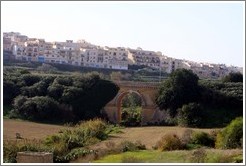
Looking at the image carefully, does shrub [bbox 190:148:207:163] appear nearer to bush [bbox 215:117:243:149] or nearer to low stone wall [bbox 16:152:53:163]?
bush [bbox 215:117:243:149]

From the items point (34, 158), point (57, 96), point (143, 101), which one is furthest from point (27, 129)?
point (34, 158)

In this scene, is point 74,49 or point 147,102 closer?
point 147,102

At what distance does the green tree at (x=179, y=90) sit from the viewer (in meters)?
28.4

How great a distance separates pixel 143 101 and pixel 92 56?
3303 centimetres

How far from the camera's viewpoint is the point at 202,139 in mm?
19031

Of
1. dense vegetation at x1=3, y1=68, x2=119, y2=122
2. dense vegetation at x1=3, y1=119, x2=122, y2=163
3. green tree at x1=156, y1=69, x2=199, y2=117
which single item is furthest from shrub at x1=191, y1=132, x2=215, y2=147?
dense vegetation at x1=3, y1=68, x2=119, y2=122

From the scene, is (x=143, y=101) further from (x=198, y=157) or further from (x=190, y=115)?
(x=198, y=157)

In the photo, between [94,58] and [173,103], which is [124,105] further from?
[94,58]

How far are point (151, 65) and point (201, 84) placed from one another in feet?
126

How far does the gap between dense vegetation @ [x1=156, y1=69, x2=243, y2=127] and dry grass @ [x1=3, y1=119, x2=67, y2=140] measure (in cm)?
699

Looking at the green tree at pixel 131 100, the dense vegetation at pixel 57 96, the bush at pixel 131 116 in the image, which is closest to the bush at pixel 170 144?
the bush at pixel 131 116

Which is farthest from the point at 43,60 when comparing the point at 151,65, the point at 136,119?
the point at 136,119

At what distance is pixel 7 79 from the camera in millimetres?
31438

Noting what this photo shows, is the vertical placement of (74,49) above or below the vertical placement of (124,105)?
above
